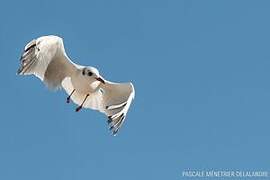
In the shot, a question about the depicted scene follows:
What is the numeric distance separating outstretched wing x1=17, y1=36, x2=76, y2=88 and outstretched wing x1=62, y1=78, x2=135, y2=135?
0.21m

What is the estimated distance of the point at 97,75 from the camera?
109ft

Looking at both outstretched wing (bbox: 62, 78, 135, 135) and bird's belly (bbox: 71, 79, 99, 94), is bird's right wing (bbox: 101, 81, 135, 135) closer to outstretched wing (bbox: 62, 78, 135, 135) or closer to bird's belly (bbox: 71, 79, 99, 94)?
outstretched wing (bbox: 62, 78, 135, 135)

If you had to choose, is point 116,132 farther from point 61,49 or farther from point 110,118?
point 61,49

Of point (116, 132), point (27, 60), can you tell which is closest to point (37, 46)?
point (27, 60)

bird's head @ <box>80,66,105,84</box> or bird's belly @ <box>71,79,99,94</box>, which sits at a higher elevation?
bird's head @ <box>80,66,105,84</box>

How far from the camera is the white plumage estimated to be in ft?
108

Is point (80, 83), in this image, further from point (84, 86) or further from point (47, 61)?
point (47, 61)

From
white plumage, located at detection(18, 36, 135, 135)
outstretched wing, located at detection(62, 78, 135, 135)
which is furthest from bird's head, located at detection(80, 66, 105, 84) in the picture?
outstretched wing, located at detection(62, 78, 135, 135)

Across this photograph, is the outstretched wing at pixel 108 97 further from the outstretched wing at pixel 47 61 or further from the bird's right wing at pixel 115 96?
the outstretched wing at pixel 47 61

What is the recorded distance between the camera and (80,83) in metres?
33.4

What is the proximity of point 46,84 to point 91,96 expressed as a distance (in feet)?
3.04

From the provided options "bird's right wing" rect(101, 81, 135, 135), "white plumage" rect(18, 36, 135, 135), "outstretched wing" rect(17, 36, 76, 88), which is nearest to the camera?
"outstretched wing" rect(17, 36, 76, 88)

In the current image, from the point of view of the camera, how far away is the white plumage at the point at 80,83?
33000 millimetres

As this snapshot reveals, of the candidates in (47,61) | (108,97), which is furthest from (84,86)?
(47,61)
